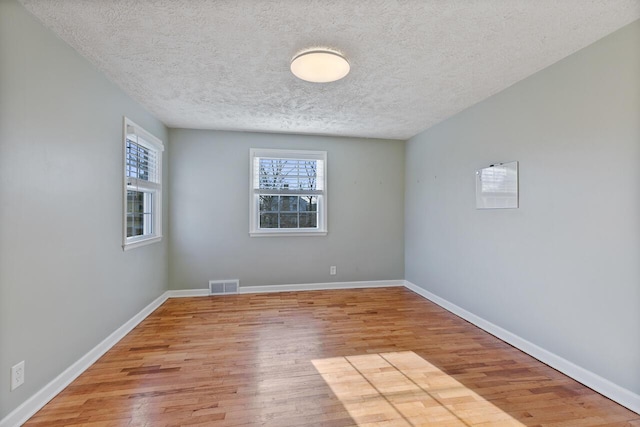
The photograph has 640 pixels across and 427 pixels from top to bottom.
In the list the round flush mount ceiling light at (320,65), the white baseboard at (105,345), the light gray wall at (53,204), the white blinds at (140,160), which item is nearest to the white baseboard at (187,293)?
the white baseboard at (105,345)

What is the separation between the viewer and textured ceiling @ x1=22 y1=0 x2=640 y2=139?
5.54ft

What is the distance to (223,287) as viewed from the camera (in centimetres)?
429

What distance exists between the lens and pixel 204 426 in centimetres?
166

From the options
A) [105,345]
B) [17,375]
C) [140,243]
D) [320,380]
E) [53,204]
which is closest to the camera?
[17,375]

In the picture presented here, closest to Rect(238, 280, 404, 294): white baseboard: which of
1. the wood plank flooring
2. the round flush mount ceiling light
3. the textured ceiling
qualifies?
the wood plank flooring

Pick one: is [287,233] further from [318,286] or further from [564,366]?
[564,366]

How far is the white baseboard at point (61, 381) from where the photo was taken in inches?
64.8

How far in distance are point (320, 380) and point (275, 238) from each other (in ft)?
→ 8.44

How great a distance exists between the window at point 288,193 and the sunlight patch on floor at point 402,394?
244 cm

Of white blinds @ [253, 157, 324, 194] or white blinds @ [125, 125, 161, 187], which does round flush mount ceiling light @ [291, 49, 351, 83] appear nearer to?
white blinds @ [125, 125, 161, 187]

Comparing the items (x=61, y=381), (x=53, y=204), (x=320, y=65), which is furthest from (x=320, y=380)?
(x=320, y=65)

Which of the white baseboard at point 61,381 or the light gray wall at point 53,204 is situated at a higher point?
the light gray wall at point 53,204

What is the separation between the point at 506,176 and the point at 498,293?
1.15 metres

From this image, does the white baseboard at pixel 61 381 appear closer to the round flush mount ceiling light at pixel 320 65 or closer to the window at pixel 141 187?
the window at pixel 141 187
